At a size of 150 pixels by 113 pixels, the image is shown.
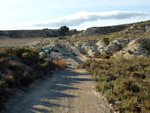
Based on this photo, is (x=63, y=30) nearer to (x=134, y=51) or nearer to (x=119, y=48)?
(x=119, y=48)

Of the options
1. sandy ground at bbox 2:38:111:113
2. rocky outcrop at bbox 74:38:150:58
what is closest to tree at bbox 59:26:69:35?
rocky outcrop at bbox 74:38:150:58

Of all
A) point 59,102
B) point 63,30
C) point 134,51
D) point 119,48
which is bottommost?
point 59,102

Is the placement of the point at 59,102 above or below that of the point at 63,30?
below

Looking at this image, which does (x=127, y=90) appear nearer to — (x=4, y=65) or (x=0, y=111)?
(x=0, y=111)

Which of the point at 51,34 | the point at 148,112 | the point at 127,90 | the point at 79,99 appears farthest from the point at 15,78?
the point at 51,34

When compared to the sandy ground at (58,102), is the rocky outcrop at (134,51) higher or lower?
higher

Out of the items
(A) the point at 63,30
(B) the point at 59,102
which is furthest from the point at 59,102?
(A) the point at 63,30

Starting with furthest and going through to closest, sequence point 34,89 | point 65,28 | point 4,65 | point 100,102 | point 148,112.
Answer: point 65,28, point 4,65, point 34,89, point 100,102, point 148,112

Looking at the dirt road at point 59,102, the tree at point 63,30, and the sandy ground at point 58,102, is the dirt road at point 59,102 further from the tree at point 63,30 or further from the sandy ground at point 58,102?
the tree at point 63,30

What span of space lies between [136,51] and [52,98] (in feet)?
109

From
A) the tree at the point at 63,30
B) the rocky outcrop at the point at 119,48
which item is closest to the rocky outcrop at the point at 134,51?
the rocky outcrop at the point at 119,48

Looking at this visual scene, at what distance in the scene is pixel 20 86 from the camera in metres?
10.2

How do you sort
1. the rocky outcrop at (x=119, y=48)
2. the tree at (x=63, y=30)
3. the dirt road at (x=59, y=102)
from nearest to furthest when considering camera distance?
the dirt road at (x=59, y=102)
the rocky outcrop at (x=119, y=48)
the tree at (x=63, y=30)

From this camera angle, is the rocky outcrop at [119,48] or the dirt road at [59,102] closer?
the dirt road at [59,102]
